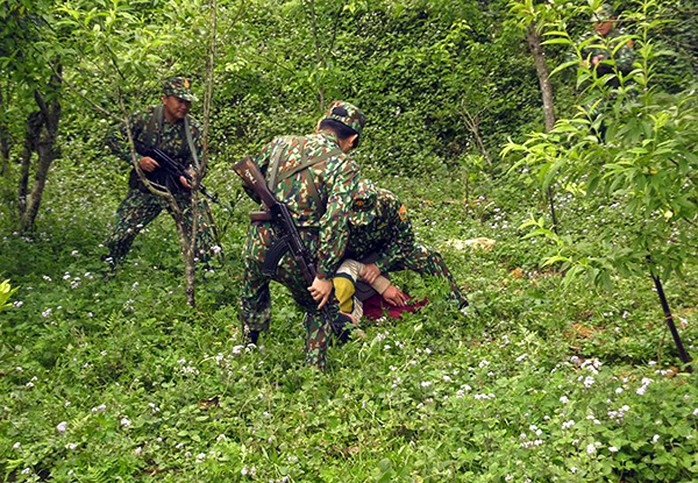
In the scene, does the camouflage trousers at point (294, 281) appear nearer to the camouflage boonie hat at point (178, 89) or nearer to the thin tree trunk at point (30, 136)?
the camouflage boonie hat at point (178, 89)

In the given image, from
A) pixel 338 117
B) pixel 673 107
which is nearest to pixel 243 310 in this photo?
pixel 338 117

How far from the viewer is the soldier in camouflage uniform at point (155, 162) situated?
735 cm

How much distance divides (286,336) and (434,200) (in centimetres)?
530

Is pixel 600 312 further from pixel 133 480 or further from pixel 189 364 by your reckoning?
pixel 133 480

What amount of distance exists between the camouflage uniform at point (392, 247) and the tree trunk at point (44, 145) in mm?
4183

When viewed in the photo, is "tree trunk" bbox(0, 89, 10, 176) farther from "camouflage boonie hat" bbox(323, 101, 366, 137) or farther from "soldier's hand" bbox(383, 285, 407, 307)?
"soldier's hand" bbox(383, 285, 407, 307)

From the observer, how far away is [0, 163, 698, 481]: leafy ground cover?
156 inches

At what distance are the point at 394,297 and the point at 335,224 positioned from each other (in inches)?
64.1

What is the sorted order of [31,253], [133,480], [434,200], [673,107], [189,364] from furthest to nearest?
[434,200] < [31,253] < [189,364] < [133,480] < [673,107]

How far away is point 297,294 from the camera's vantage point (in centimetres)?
544

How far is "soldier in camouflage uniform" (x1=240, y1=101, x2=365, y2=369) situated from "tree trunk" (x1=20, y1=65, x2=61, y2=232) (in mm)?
3985

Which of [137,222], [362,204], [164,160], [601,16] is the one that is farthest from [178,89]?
[601,16]

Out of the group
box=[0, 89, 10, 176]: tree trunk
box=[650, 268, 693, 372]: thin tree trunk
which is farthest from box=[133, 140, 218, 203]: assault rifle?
box=[650, 268, 693, 372]: thin tree trunk

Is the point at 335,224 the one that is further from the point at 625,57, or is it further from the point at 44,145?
the point at 44,145
